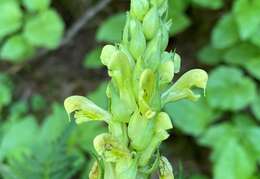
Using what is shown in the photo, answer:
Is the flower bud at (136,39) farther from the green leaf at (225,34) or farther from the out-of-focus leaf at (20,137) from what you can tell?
the green leaf at (225,34)

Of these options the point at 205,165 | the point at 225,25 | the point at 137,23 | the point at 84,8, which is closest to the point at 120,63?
the point at 137,23

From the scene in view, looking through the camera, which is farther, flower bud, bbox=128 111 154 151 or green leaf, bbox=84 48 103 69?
green leaf, bbox=84 48 103 69

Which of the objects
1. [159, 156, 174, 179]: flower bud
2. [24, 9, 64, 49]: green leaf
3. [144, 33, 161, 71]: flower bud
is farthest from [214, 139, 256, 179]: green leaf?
[144, 33, 161, 71]: flower bud

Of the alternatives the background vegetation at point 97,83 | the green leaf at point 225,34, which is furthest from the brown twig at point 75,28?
the green leaf at point 225,34

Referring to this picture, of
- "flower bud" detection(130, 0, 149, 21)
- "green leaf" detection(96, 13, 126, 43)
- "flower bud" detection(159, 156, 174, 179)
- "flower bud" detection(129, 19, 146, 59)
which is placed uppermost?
"flower bud" detection(130, 0, 149, 21)

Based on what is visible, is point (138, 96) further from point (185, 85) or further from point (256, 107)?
point (256, 107)

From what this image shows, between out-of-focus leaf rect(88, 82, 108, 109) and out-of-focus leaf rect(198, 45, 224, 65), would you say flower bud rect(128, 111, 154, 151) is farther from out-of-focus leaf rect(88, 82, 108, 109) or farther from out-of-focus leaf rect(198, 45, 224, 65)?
out-of-focus leaf rect(198, 45, 224, 65)
